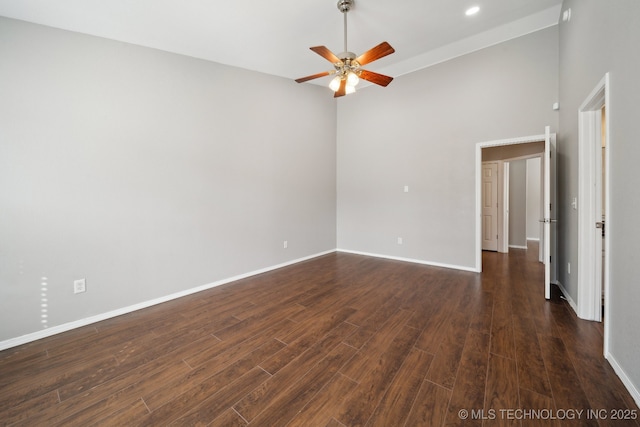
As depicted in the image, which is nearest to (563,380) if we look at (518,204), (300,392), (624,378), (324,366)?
(624,378)

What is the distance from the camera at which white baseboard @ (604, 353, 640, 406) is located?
1.41m

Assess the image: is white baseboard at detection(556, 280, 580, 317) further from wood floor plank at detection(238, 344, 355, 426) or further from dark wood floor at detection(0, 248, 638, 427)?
wood floor plank at detection(238, 344, 355, 426)

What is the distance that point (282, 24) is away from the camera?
287 centimetres

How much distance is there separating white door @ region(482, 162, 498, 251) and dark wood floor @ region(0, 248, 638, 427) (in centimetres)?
284

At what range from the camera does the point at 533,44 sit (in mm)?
3322

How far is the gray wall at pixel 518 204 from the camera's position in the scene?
5.94 meters

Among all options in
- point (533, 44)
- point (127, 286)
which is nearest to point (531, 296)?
point (533, 44)

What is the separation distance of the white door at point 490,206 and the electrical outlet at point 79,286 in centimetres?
701

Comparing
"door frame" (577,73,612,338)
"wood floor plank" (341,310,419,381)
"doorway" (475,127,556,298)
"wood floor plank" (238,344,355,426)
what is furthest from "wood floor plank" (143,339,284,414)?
"doorway" (475,127,556,298)

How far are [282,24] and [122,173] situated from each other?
98.0 inches

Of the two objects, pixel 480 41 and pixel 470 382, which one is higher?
pixel 480 41

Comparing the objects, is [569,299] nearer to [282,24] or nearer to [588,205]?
[588,205]

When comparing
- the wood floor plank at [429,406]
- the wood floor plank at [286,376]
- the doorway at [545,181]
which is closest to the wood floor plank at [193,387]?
the wood floor plank at [286,376]

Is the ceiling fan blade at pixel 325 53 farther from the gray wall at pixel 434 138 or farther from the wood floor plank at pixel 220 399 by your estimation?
the wood floor plank at pixel 220 399
